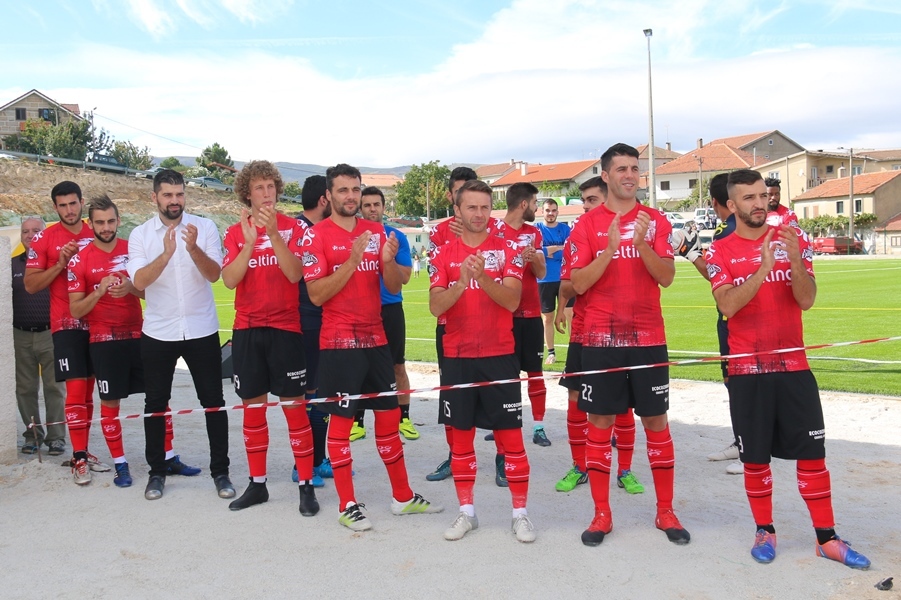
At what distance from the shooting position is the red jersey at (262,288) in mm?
5645

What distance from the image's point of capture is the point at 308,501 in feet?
17.9

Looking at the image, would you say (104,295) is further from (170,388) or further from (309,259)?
(309,259)

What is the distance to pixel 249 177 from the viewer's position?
5.70 m

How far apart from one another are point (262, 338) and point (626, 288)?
2642 millimetres

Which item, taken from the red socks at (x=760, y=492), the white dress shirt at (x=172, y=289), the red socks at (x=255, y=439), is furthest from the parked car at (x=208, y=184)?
the red socks at (x=760, y=492)

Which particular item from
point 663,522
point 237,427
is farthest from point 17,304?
point 663,522

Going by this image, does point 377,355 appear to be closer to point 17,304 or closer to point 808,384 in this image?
point 808,384

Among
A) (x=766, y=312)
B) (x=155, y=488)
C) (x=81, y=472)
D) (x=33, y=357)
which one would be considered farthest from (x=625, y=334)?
(x=33, y=357)

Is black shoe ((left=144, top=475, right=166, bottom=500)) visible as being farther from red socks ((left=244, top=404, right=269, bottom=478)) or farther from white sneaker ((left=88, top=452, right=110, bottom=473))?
white sneaker ((left=88, top=452, right=110, bottom=473))

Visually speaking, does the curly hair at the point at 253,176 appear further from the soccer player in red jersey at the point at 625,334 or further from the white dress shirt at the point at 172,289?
the soccer player in red jersey at the point at 625,334

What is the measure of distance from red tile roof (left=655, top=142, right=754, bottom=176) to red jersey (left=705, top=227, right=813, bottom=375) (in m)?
91.5

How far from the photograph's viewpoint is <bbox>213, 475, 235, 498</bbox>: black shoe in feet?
19.0

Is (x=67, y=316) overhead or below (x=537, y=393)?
overhead

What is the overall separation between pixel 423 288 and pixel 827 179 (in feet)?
222
